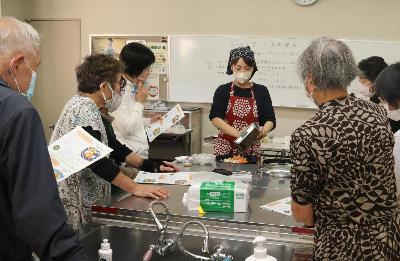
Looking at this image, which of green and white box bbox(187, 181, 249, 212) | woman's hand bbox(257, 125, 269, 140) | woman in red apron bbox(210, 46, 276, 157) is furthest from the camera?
woman in red apron bbox(210, 46, 276, 157)

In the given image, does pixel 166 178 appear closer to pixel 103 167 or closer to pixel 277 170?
pixel 103 167

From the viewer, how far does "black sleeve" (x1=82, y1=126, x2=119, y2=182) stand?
175 centimetres

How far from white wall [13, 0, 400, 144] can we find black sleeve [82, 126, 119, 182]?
3.26 m

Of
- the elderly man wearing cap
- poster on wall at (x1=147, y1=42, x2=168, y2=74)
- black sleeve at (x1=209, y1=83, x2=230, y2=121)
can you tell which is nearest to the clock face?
poster on wall at (x1=147, y1=42, x2=168, y2=74)

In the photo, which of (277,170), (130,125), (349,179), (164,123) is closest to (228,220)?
(349,179)

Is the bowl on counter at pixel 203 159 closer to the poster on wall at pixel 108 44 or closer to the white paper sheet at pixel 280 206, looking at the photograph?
the white paper sheet at pixel 280 206

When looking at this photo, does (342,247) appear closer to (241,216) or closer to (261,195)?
(241,216)

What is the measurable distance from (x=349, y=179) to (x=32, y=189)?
2.91ft

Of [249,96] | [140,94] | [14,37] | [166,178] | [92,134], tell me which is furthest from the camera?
[249,96]

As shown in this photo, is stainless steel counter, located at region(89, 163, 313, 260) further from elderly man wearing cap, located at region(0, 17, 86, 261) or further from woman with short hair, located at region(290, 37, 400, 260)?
elderly man wearing cap, located at region(0, 17, 86, 261)

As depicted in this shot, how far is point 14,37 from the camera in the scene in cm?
113

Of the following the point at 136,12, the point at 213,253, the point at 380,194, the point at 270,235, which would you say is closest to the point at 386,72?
the point at 380,194

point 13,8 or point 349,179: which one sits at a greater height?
point 13,8

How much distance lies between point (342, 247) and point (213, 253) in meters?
0.44
